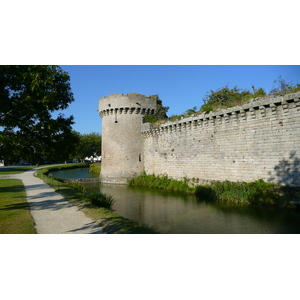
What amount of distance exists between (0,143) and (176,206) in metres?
9.86

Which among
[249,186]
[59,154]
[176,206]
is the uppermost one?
[59,154]

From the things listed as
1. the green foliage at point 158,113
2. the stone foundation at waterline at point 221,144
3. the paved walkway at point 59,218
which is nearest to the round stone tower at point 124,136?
the stone foundation at waterline at point 221,144

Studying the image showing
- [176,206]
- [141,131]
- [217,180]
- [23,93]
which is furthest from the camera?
[141,131]

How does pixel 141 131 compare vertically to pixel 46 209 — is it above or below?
above

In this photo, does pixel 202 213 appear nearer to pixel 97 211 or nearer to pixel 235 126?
pixel 97 211

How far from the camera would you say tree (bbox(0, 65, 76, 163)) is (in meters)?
7.71

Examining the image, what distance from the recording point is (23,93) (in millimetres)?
8141

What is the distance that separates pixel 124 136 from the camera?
82.6ft

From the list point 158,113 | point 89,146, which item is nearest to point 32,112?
point 158,113

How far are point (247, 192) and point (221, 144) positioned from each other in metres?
4.13

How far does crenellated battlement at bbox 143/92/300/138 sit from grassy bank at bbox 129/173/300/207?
13.5ft

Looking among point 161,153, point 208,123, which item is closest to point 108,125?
point 161,153

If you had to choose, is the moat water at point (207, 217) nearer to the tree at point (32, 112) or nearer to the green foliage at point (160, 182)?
the green foliage at point (160, 182)

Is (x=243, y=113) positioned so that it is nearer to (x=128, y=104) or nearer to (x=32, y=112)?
(x=32, y=112)
